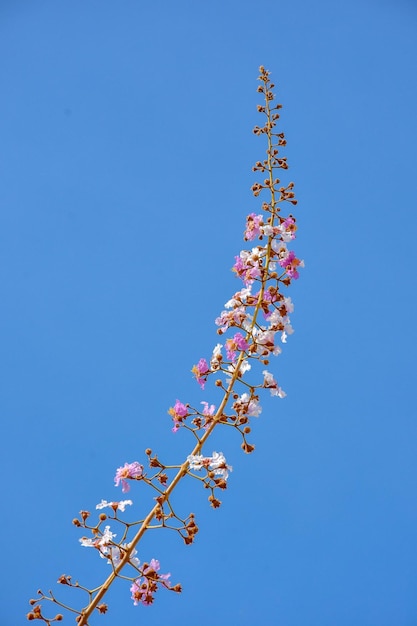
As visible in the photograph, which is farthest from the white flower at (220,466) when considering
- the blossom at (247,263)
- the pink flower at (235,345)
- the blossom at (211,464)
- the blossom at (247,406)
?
the blossom at (247,263)

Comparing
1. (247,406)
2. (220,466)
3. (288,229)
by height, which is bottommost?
(220,466)

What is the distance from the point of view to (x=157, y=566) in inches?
152

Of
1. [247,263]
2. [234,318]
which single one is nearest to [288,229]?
[247,263]

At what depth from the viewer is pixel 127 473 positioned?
3.91m

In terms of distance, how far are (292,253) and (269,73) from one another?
177cm

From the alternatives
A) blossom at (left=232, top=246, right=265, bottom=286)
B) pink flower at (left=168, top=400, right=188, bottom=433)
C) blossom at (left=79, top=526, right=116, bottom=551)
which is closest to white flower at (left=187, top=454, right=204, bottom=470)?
pink flower at (left=168, top=400, right=188, bottom=433)

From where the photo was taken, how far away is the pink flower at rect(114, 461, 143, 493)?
3875 millimetres

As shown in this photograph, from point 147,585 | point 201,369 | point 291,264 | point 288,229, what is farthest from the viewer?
point 288,229

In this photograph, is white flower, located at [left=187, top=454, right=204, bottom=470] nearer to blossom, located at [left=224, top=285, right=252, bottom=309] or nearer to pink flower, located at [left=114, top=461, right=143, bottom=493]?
pink flower, located at [left=114, top=461, right=143, bottom=493]

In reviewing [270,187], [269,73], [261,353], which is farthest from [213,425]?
[269,73]

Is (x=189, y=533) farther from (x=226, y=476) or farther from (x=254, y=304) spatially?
(x=254, y=304)

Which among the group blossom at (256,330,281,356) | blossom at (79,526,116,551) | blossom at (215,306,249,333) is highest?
blossom at (215,306,249,333)

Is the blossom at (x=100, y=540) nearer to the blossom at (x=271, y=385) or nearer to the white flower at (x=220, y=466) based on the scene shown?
the white flower at (x=220, y=466)

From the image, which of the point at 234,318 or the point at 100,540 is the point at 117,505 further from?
the point at 234,318
